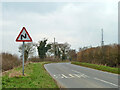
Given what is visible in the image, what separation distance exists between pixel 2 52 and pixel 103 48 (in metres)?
15.6

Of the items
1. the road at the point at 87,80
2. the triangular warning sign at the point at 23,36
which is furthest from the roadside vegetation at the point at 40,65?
the triangular warning sign at the point at 23,36

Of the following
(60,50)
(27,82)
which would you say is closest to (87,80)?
(27,82)

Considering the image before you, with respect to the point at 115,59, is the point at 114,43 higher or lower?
higher

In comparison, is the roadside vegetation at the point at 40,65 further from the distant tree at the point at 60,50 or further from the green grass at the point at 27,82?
the distant tree at the point at 60,50

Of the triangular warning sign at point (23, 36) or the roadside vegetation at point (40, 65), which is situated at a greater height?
the triangular warning sign at point (23, 36)

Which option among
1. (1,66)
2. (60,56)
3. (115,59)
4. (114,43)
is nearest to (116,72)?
(115,59)

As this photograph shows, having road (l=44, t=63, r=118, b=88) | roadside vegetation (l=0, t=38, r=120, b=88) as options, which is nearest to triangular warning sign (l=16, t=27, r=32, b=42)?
roadside vegetation (l=0, t=38, r=120, b=88)

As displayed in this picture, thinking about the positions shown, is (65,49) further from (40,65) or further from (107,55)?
(107,55)

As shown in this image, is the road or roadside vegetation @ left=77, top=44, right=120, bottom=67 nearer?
the road

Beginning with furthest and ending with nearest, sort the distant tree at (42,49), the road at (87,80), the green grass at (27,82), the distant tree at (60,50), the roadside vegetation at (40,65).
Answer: the distant tree at (60,50), the distant tree at (42,49), the road at (87,80), the roadside vegetation at (40,65), the green grass at (27,82)

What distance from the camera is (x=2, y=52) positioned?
86.1 ft

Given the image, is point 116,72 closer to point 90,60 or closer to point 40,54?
point 90,60

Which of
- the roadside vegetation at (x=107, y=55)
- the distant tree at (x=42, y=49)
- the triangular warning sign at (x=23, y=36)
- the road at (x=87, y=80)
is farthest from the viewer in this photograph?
the distant tree at (x=42, y=49)

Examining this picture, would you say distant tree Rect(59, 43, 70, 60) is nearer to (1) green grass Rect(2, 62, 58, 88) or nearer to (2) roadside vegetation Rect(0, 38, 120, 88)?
(2) roadside vegetation Rect(0, 38, 120, 88)
